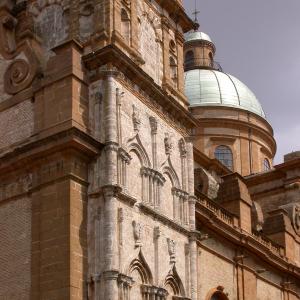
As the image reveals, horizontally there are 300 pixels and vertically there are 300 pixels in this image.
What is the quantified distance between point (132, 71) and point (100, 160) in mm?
3228

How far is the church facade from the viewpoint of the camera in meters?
23.6

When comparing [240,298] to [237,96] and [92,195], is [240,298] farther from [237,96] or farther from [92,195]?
[237,96]

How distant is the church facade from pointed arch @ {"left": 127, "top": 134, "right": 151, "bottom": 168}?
0.03 metres

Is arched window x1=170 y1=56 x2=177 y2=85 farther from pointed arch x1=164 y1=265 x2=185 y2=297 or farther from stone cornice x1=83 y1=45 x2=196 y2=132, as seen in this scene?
pointed arch x1=164 y1=265 x2=185 y2=297

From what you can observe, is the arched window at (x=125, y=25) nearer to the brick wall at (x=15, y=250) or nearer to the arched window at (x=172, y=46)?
the arched window at (x=172, y=46)

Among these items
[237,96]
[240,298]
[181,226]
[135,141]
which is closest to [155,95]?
[135,141]

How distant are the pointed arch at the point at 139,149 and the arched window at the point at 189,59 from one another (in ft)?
102

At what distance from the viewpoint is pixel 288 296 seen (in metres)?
38.2

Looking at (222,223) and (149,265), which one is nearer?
(149,265)

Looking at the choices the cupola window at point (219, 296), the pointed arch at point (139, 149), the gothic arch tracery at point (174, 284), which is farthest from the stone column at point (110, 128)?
the cupola window at point (219, 296)

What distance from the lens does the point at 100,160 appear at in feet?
80.8

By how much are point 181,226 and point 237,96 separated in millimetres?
26029

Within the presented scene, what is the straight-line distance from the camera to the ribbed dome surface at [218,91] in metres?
51.6

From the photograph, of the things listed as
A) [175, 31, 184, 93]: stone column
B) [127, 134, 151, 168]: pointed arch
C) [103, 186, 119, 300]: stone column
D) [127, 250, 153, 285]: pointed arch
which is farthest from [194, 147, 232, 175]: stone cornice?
[103, 186, 119, 300]: stone column
